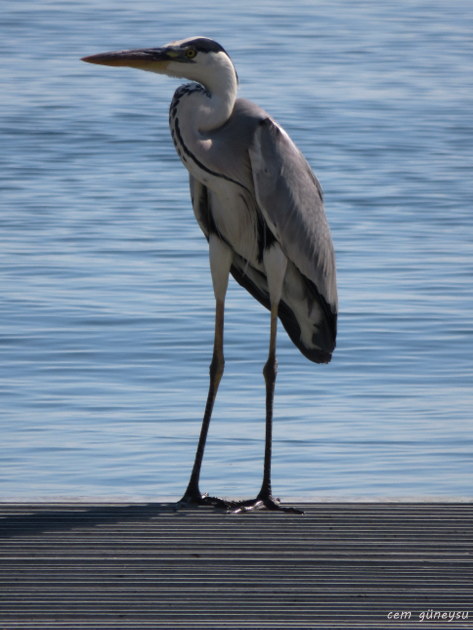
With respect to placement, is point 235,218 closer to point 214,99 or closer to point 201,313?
point 214,99

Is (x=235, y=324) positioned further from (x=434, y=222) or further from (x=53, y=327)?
(x=434, y=222)

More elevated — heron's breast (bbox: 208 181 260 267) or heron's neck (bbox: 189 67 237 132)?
heron's neck (bbox: 189 67 237 132)

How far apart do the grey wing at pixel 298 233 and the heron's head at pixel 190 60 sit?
23 centimetres

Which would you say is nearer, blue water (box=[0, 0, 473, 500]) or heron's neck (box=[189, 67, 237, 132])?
heron's neck (box=[189, 67, 237, 132])

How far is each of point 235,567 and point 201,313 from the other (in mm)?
4889

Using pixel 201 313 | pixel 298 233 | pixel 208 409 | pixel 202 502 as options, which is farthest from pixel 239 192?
pixel 201 313

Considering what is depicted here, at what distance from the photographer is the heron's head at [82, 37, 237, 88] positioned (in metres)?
5.46

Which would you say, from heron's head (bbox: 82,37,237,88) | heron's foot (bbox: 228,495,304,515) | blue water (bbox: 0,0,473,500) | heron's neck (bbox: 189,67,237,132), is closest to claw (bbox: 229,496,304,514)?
heron's foot (bbox: 228,495,304,515)

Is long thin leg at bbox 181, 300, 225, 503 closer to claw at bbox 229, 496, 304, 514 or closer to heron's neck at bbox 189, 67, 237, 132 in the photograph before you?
claw at bbox 229, 496, 304, 514

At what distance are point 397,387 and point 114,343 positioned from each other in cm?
162

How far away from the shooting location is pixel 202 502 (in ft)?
17.7

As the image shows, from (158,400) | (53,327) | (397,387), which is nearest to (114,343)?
(53,327)

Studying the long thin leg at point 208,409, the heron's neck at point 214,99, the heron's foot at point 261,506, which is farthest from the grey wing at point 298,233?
the heron's foot at point 261,506

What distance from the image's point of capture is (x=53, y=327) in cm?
907
